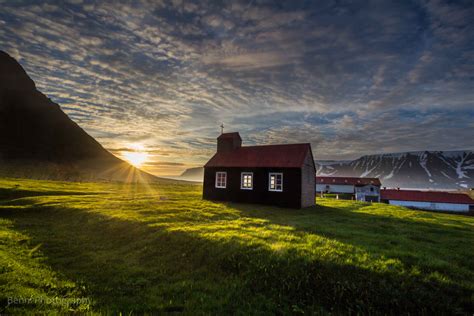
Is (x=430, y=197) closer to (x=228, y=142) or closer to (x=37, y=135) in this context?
(x=228, y=142)

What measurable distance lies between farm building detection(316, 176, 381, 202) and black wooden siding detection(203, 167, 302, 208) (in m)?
67.7

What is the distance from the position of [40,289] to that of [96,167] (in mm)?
191914

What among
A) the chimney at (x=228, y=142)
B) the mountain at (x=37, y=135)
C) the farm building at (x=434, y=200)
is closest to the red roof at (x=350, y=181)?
the farm building at (x=434, y=200)

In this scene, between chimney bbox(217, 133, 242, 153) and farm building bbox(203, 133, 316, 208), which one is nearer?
farm building bbox(203, 133, 316, 208)

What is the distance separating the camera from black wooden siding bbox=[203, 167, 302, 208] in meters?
25.6

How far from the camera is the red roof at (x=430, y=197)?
73.8 m

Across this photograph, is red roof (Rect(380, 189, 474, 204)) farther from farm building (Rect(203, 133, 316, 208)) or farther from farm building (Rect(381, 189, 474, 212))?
farm building (Rect(203, 133, 316, 208))

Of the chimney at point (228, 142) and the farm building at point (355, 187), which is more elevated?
the chimney at point (228, 142)

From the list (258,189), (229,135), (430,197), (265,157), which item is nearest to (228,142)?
(229,135)

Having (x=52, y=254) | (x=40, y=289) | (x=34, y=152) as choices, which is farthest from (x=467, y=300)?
(x=34, y=152)

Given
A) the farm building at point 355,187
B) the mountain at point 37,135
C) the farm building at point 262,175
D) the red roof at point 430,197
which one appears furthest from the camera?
the mountain at point 37,135

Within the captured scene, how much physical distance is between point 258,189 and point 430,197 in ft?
269

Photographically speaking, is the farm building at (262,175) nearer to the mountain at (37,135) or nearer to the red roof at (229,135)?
the red roof at (229,135)

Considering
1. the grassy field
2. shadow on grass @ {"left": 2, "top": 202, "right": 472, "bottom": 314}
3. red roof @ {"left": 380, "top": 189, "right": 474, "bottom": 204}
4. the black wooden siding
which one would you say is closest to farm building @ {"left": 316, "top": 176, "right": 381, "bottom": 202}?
red roof @ {"left": 380, "top": 189, "right": 474, "bottom": 204}
